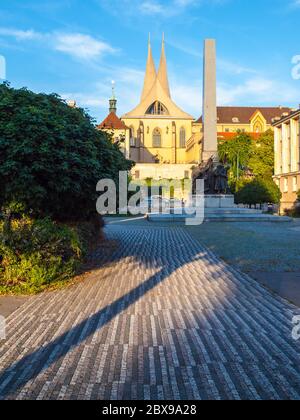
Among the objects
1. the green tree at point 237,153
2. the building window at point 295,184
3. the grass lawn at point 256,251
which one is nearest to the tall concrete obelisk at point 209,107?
the grass lawn at point 256,251

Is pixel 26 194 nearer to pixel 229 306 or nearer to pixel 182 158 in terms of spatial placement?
pixel 229 306

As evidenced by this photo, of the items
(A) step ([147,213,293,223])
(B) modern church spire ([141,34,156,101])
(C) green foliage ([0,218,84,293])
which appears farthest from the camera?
(B) modern church spire ([141,34,156,101])

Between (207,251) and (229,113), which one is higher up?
(229,113)

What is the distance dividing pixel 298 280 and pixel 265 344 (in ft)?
12.2

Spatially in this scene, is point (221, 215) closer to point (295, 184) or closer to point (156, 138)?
point (295, 184)

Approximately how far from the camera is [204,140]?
1331 inches

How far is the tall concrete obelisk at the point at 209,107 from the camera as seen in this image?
33406mm

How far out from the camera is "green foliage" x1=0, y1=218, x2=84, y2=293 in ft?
25.2

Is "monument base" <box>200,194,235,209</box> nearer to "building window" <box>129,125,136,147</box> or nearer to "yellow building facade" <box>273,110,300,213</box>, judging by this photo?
"yellow building facade" <box>273,110,300,213</box>

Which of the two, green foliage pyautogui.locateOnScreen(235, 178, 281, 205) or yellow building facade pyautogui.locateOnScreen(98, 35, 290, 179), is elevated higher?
yellow building facade pyautogui.locateOnScreen(98, 35, 290, 179)

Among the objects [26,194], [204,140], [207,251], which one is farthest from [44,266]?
[204,140]

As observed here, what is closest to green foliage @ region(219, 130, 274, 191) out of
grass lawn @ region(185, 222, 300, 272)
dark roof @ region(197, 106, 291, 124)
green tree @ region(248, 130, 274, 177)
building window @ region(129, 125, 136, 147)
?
green tree @ region(248, 130, 274, 177)

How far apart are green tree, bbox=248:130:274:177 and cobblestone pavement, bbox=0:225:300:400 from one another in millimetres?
66071

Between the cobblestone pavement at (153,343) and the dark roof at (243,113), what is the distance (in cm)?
11145
